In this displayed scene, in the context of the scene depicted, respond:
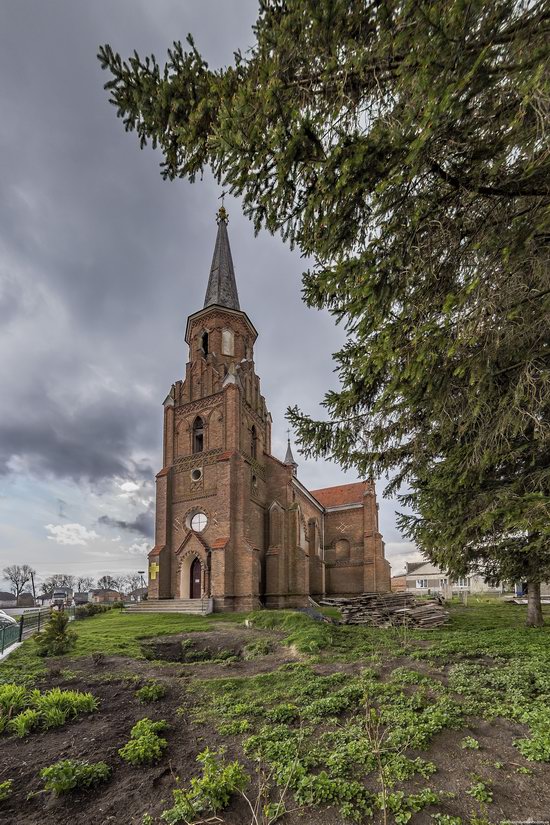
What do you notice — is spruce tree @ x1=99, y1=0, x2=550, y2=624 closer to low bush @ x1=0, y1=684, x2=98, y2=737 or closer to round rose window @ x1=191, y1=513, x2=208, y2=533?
low bush @ x1=0, y1=684, x2=98, y2=737

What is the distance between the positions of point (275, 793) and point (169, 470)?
21388 millimetres

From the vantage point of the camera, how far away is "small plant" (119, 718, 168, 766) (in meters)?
4.32

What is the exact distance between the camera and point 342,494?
35531mm

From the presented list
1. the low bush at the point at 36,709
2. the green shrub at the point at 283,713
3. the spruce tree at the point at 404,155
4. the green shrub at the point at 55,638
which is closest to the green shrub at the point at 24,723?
the low bush at the point at 36,709

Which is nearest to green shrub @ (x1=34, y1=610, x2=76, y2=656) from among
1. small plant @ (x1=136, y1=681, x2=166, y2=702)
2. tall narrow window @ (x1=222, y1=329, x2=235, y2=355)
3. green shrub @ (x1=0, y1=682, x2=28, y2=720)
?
green shrub @ (x1=0, y1=682, x2=28, y2=720)

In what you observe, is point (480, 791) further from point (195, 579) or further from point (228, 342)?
point (228, 342)

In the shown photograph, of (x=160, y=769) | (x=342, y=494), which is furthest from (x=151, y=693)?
(x=342, y=494)

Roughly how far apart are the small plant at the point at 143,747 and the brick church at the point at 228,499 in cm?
1538

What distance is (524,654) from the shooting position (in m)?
7.80

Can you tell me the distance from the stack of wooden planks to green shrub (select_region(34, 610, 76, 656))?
366 inches

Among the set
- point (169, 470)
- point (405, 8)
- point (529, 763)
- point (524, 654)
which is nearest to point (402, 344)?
point (405, 8)

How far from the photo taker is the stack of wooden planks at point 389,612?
1374cm

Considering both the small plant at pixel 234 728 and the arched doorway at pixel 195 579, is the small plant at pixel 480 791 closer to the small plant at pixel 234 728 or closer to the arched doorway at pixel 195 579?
the small plant at pixel 234 728

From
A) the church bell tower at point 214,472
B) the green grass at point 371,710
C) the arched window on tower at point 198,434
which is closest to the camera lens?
the green grass at point 371,710
